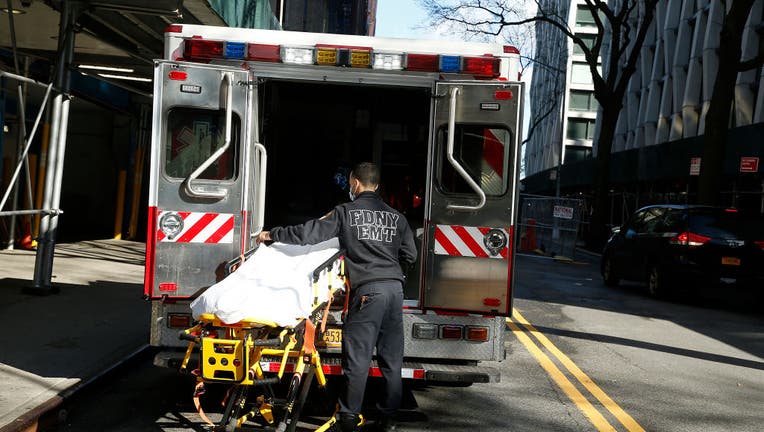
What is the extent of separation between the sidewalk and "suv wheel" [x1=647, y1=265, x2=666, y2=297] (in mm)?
9499

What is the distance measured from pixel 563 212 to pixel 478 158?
67.7 ft

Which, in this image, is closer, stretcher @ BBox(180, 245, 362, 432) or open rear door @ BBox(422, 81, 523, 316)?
stretcher @ BBox(180, 245, 362, 432)

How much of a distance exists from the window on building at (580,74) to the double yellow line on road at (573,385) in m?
63.9

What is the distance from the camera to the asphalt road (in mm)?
6742

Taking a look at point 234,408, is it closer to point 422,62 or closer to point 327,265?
point 327,265

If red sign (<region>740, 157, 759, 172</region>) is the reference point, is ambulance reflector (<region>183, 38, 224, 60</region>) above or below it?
below

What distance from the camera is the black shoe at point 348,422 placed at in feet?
18.4

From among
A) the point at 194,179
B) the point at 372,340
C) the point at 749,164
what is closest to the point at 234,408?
the point at 372,340

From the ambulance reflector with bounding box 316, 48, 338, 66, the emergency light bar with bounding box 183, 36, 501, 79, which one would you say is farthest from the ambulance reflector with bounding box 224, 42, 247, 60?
the ambulance reflector with bounding box 316, 48, 338, 66

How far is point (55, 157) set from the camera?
1181 centimetres

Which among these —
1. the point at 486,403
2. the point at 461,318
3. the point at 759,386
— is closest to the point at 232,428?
the point at 461,318

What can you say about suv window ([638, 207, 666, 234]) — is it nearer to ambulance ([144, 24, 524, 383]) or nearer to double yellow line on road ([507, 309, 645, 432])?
double yellow line on road ([507, 309, 645, 432])

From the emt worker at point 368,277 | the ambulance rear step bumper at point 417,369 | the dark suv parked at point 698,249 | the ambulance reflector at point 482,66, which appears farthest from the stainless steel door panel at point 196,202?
the dark suv parked at point 698,249

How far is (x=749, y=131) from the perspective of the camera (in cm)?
2334
